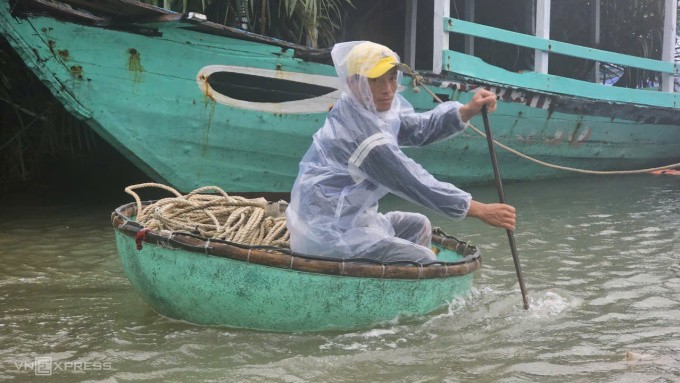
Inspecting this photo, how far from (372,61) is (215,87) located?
3.17m

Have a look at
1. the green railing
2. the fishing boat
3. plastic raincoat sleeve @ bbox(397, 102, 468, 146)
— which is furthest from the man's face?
the green railing

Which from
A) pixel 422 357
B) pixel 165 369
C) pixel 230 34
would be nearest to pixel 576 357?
pixel 422 357

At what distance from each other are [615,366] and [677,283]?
1.66 meters

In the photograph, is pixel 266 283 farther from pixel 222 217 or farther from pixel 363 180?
pixel 222 217

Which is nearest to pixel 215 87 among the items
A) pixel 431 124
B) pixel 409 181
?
pixel 431 124

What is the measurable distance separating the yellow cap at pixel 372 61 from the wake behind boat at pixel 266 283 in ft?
2.89

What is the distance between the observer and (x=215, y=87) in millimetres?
6590

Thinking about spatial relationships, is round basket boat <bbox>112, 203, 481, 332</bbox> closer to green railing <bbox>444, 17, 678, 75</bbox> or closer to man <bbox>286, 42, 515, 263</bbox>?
man <bbox>286, 42, 515, 263</bbox>

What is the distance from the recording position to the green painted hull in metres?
3.71

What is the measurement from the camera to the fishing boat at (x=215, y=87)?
602 centimetres

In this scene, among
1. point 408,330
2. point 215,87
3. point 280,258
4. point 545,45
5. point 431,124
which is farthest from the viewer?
point 545,45

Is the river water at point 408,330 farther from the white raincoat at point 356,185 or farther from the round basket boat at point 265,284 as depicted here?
the white raincoat at point 356,185

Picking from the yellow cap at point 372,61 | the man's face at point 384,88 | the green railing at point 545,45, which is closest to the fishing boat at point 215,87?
the green railing at point 545,45

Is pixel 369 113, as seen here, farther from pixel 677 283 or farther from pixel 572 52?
pixel 572 52
